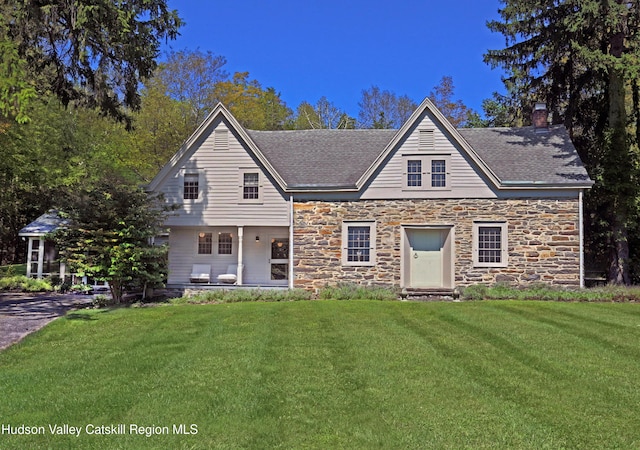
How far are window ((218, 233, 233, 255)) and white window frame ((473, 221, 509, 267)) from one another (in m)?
8.81

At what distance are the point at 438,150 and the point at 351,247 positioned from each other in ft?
14.3

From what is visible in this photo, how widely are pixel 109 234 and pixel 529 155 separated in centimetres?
1400

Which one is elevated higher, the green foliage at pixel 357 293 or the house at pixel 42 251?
the house at pixel 42 251

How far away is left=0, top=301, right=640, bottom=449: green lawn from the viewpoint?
4.49 m

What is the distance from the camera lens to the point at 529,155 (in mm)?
16781

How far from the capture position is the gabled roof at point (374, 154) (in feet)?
50.8

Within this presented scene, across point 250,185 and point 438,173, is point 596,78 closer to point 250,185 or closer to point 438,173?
point 438,173

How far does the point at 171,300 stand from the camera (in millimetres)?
14336

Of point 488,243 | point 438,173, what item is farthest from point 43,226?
point 488,243

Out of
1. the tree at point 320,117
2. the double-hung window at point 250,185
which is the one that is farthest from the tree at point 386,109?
the double-hung window at point 250,185

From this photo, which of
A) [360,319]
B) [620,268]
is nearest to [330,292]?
[360,319]

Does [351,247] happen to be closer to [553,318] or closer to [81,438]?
[553,318]

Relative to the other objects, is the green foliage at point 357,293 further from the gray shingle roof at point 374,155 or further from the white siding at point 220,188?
the gray shingle roof at point 374,155

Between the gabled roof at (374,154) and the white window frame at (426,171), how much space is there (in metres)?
0.64
